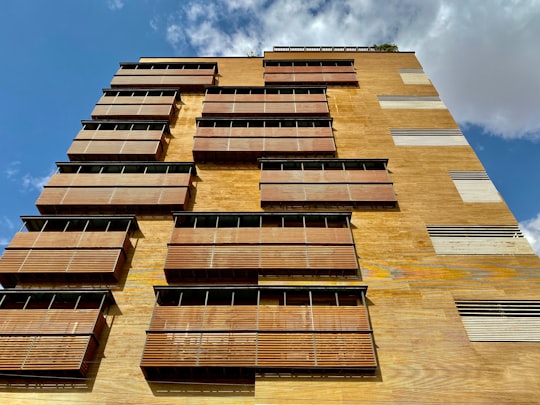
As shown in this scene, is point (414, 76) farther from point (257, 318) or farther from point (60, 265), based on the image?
point (60, 265)

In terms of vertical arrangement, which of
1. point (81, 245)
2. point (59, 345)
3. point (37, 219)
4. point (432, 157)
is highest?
point (432, 157)

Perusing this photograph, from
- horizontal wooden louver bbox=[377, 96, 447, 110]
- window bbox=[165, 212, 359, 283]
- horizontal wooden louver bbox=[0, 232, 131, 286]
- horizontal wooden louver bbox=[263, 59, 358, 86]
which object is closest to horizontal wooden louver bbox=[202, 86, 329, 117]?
horizontal wooden louver bbox=[263, 59, 358, 86]

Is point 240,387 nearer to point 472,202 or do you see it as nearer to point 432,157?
point 472,202

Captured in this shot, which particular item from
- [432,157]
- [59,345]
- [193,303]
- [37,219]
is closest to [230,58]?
[432,157]

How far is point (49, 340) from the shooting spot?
15.0m

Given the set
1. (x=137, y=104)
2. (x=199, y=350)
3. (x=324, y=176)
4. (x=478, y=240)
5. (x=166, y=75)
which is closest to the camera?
→ (x=199, y=350)

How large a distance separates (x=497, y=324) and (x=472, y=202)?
25.1 ft

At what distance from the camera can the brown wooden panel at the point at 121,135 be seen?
25.7 m

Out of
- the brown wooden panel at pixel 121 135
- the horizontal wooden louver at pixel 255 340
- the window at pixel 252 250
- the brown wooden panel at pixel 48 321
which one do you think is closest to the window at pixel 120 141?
the brown wooden panel at pixel 121 135

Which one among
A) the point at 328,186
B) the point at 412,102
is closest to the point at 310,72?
the point at 412,102

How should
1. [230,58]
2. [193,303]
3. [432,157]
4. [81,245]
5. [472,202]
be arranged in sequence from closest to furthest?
1. [193,303]
2. [81,245]
3. [472,202]
4. [432,157]
5. [230,58]

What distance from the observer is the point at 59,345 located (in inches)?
587

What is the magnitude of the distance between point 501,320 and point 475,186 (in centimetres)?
888

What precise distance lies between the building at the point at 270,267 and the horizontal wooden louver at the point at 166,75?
3.57 m
